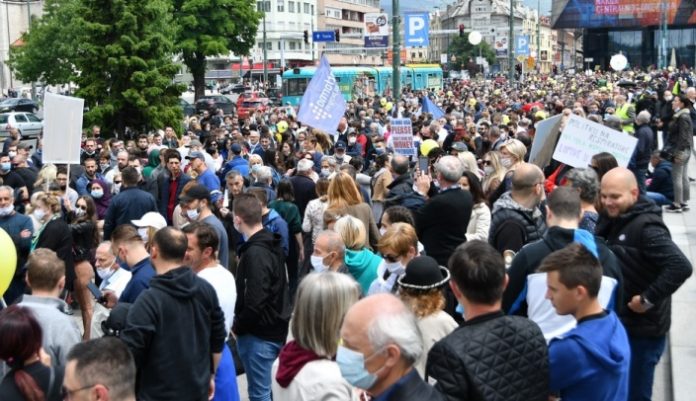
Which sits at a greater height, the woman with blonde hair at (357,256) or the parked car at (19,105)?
the parked car at (19,105)

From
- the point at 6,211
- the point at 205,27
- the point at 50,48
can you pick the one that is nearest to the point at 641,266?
the point at 6,211

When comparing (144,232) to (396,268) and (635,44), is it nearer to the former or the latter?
(396,268)

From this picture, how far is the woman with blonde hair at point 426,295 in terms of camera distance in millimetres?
4758

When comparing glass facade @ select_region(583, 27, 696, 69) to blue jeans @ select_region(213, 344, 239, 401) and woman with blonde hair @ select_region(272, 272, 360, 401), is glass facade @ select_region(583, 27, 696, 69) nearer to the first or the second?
blue jeans @ select_region(213, 344, 239, 401)

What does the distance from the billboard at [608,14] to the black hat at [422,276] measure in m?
92.6

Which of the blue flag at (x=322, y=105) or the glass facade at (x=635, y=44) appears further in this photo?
the glass facade at (x=635, y=44)

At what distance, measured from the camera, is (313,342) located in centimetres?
414

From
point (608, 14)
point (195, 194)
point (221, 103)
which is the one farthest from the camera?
point (608, 14)

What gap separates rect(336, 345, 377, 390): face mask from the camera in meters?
3.37

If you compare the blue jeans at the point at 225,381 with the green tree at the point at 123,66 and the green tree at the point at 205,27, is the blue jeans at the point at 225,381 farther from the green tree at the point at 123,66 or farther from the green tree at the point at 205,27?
the green tree at the point at 205,27

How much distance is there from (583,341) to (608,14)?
94.2 m

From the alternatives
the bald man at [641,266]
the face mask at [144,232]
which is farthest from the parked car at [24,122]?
the bald man at [641,266]

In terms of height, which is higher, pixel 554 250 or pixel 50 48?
pixel 50 48

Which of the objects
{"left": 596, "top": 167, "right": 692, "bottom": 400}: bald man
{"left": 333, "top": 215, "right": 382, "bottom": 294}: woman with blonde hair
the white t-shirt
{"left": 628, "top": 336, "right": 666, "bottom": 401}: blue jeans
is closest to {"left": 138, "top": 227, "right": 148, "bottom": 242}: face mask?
the white t-shirt
